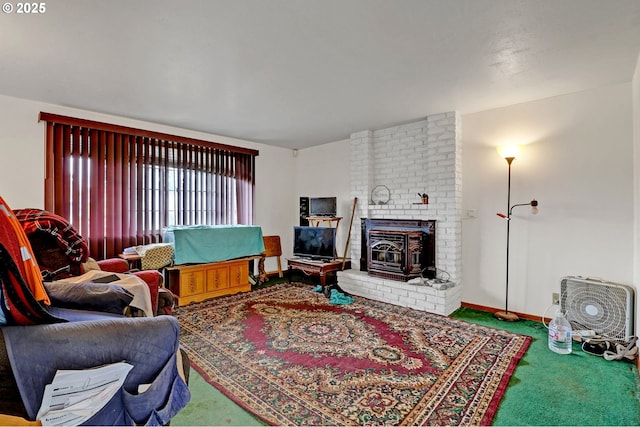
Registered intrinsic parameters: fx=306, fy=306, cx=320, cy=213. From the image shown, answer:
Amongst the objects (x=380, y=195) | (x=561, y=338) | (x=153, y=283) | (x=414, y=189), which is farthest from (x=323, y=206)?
(x=561, y=338)

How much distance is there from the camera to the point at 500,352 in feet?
8.50

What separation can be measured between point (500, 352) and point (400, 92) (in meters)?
2.58

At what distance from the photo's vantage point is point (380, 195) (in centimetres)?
467

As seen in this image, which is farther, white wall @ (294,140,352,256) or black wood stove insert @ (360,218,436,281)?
white wall @ (294,140,352,256)

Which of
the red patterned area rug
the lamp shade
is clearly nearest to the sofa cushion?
the red patterned area rug

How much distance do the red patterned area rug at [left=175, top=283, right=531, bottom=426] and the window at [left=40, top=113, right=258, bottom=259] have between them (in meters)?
1.34

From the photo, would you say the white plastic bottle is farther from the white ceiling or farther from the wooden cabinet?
the wooden cabinet

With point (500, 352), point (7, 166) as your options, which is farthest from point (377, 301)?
point (7, 166)

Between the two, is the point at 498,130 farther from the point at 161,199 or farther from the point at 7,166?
the point at 7,166

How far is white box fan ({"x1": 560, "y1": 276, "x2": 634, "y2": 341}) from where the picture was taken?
2.68m

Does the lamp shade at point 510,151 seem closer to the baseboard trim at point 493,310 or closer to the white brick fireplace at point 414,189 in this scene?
the white brick fireplace at point 414,189

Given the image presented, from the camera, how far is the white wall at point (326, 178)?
203 inches

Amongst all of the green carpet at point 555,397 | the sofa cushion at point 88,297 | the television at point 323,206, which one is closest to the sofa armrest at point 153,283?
the green carpet at point 555,397

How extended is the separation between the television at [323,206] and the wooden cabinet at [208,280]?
4.55 ft
